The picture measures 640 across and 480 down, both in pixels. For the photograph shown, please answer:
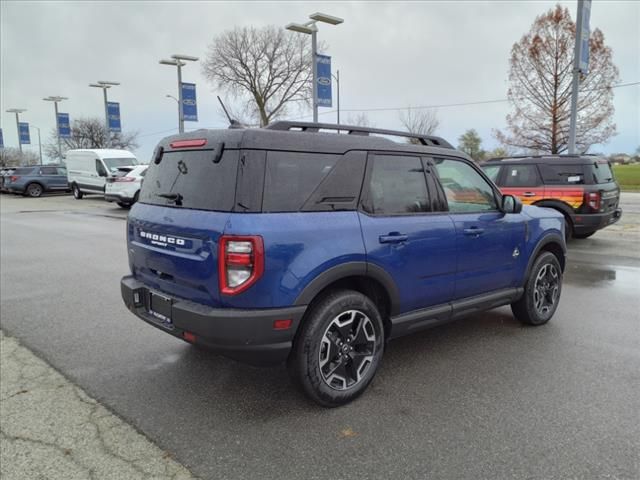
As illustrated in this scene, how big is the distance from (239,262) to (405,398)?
1.56 metres

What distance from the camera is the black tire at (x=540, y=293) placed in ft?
16.2

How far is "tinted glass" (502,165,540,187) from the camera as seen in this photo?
32.9 feet

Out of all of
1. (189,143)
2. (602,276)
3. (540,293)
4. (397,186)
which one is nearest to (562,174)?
(602,276)

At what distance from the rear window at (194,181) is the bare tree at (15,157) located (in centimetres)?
7135

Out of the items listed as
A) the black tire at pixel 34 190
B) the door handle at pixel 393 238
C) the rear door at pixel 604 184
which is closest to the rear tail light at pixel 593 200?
the rear door at pixel 604 184

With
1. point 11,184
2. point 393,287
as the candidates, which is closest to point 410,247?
point 393,287

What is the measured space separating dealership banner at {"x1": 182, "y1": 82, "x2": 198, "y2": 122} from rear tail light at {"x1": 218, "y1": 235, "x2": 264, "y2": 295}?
23702 millimetres

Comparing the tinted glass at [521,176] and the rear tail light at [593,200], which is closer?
the rear tail light at [593,200]

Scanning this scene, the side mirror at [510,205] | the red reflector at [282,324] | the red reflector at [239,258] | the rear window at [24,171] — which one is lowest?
the red reflector at [282,324]

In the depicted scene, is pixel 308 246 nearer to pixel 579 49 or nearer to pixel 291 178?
pixel 291 178

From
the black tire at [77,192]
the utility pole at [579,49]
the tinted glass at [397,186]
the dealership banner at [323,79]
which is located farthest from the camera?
the black tire at [77,192]

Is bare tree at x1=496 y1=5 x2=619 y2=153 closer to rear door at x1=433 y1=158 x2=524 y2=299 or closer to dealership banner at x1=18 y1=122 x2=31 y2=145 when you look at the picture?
rear door at x1=433 y1=158 x2=524 y2=299

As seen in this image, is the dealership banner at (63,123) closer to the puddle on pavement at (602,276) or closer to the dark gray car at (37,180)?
the dark gray car at (37,180)

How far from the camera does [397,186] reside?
3.83 meters
